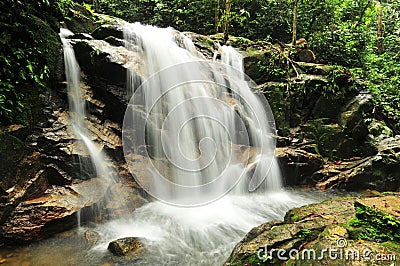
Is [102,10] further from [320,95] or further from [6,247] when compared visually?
[6,247]

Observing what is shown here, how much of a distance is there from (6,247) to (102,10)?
14.0 m

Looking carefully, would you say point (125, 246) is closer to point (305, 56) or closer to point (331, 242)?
point (331, 242)

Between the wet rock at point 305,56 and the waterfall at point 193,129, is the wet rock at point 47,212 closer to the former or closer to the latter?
the waterfall at point 193,129

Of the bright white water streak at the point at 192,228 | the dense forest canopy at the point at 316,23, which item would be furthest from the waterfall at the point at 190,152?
the dense forest canopy at the point at 316,23

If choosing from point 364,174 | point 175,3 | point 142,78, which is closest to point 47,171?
point 142,78

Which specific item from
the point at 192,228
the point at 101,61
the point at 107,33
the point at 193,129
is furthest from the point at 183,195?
the point at 107,33

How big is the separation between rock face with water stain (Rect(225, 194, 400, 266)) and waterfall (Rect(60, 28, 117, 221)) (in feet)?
11.7

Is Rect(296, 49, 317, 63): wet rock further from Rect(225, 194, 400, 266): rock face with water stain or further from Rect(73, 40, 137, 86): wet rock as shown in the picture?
Rect(225, 194, 400, 266): rock face with water stain

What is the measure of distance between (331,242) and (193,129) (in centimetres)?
463

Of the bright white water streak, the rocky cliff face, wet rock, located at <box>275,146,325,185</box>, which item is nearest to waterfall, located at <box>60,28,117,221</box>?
the rocky cliff face

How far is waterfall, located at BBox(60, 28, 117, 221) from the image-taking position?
5562 millimetres

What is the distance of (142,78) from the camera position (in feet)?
21.4

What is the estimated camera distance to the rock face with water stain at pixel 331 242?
2.11 meters

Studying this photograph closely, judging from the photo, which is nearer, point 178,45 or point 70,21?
point 70,21
